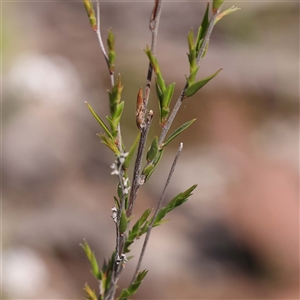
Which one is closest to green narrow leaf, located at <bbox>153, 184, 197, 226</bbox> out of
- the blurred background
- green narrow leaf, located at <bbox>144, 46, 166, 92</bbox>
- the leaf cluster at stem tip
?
the leaf cluster at stem tip

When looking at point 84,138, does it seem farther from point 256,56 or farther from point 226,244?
point 256,56

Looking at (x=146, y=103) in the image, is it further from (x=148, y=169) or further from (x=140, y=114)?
(x=148, y=169)

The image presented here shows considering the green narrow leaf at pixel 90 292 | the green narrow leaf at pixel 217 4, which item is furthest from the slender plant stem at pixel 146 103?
the green narrow leaf at pixel 90 292

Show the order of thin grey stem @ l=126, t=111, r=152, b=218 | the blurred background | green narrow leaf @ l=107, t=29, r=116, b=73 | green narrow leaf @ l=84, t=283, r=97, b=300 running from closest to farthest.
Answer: green narrow leaf @ l=107, t=29, r=116, b=73
thin grey stem @ l=126, t=111, r=152, b=218
green narrow leaf @ l=84, t=283, r=97, b=300
the blurred background

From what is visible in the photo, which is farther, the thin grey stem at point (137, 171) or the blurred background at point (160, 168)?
the blurred background at point (160, 168)

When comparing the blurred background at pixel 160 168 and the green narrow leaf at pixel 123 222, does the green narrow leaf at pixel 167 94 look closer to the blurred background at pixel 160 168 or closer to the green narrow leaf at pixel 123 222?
the green narrow leaf at pixel 123 222

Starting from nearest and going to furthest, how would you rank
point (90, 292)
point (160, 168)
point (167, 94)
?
point (167, 94)
point (90, 292)
point (160, 168)

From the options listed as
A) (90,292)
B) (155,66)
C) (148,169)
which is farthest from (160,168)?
(155,66)

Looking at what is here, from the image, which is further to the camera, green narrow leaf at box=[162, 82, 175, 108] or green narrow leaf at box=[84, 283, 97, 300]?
green narrow leaf at box=[84, 283, 97, 300]

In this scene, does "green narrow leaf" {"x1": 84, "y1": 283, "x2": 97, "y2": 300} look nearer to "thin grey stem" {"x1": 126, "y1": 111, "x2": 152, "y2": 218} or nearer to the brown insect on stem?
"thin grey stem" {"x1": 126, "y1": 111, "x2": 152, "y2": 218}
